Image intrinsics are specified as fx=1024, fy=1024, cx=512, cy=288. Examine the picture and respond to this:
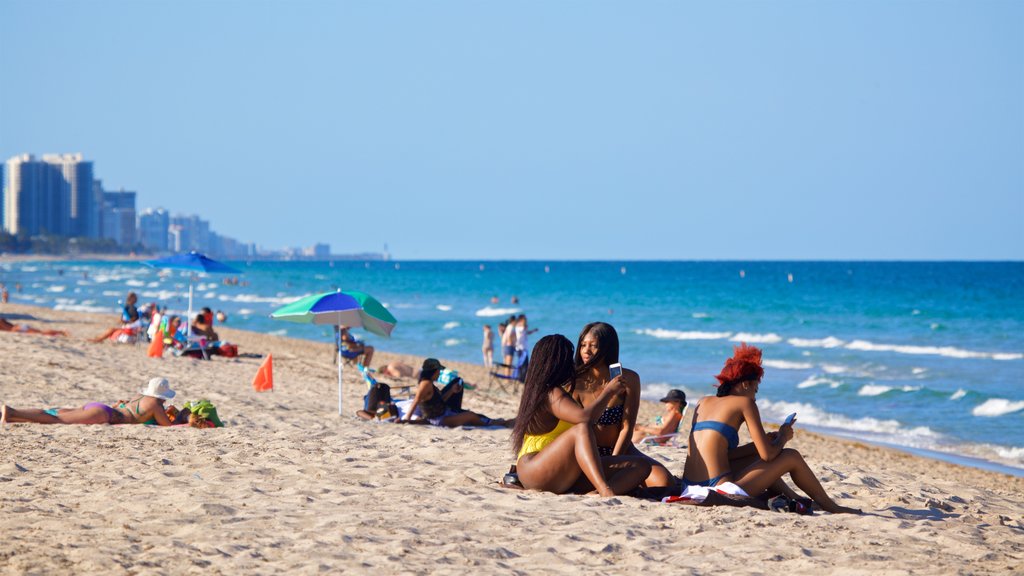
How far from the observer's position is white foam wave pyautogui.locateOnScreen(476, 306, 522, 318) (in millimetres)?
42147

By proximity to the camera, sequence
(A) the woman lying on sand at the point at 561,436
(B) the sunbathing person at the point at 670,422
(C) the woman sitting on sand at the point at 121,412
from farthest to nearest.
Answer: (B) the sunbathing person at the point at 670,422 → (C) the woman sitting on sand at the point at 121,412 → (A) the woman lying on sand at the point at 561,436

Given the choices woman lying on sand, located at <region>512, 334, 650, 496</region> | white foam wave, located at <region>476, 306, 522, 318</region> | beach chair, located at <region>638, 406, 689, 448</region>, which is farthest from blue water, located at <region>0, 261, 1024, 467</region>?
woman lying on sand, located at <region>512, 334, 650, 496</region>

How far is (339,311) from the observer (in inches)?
424

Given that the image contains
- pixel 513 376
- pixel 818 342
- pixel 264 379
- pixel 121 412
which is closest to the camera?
pixel 121 412

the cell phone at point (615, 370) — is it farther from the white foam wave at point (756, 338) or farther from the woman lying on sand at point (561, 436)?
the white foam wave at point (756, 338)

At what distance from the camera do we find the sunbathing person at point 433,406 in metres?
10.3

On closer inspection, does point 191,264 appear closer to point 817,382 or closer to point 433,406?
point 433,406

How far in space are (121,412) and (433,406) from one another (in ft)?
9.76

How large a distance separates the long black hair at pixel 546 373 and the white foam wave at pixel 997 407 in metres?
12.1

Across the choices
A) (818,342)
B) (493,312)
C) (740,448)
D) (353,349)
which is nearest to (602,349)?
(740,448)

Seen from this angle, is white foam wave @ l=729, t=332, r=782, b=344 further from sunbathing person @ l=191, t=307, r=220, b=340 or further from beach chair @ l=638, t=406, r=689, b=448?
beach chair @ l=638, t=406, r=689, b=448

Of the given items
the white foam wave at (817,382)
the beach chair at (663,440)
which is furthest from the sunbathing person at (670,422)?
the white foam wave at (817,382)

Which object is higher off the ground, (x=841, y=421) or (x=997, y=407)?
(x=997, y=407)

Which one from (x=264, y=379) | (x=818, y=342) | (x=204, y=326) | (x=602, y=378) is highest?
(x=602, y=378)
